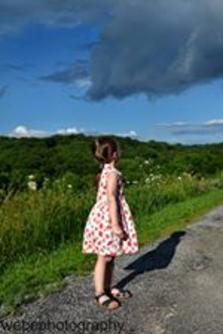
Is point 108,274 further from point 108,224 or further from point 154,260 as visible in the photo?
point 154,260

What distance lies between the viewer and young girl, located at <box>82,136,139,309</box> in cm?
844

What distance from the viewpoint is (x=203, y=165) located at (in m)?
41.1

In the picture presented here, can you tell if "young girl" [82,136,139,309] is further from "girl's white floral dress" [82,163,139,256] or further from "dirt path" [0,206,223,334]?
"dirt path" [0,206,223,334]

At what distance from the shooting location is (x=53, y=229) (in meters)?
13.5

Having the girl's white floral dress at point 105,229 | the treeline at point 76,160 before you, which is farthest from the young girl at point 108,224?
the treeline at point 76,160

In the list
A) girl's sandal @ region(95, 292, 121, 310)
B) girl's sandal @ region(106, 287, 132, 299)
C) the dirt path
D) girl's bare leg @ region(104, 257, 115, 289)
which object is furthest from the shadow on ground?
girl's sandal @ region(95, 292, 121, 310)

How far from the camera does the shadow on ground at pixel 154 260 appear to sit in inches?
383

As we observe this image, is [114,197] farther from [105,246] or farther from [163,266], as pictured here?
[163,266]

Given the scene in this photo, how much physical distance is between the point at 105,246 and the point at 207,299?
1169 mm

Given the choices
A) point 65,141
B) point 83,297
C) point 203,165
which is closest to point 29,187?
point 83,297

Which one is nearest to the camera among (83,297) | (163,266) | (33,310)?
(33,310)

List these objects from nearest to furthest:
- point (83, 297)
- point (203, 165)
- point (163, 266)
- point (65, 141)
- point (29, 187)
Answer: point (83, 297) → point (163, 266) → point (29, 187) → point (203, 165) → point (65, 141)

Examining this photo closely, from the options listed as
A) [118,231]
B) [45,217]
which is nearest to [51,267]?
[118,231]

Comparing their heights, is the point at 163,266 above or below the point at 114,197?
below
